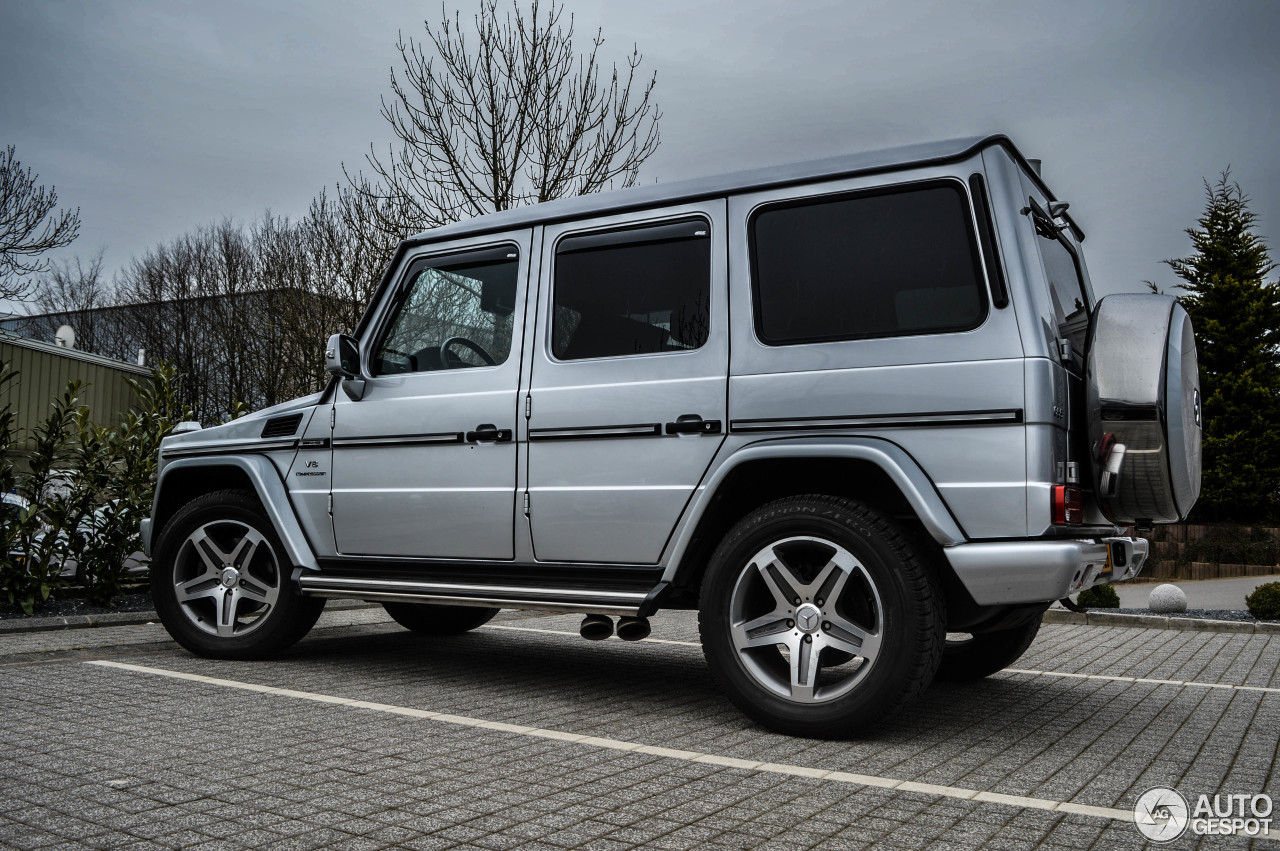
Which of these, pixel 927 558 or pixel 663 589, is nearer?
pixel 927 558

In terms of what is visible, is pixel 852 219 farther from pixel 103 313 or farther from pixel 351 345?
pixel 103 313

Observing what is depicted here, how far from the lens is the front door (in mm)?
5230

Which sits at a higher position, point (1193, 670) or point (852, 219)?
point (852, 219)

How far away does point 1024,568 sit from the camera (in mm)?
3836

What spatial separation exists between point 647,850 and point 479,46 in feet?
42.5

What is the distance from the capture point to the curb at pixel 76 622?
7645 mm

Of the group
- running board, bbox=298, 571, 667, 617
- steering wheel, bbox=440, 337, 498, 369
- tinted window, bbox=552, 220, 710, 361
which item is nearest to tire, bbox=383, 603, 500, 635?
running board, bbox=298, 571, 667, 617

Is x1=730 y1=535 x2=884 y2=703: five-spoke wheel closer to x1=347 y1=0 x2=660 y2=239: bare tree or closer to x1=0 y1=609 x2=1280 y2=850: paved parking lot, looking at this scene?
x1=0 y1=609 x2=1280 y2=850: paved parking lot

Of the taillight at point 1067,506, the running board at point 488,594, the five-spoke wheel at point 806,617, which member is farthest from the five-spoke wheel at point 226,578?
the taillight at point 1067,506

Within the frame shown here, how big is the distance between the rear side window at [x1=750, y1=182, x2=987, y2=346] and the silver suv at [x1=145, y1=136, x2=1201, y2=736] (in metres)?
0.01

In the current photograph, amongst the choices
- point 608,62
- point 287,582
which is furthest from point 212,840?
point 608,62

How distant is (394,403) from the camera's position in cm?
561

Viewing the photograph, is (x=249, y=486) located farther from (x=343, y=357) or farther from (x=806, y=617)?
(x=806, y=617)

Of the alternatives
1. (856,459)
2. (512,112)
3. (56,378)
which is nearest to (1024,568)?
(856,459)
